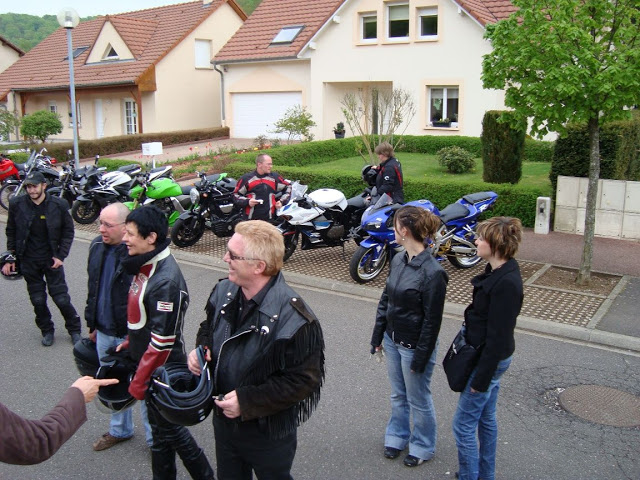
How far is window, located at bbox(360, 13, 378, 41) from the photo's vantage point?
81.1 feet

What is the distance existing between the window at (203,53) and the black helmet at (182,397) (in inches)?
1197

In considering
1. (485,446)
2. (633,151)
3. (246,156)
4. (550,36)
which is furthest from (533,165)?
(485,446)

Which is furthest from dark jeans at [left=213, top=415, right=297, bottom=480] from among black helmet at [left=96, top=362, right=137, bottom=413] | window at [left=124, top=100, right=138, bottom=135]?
window at [left=124, top=100, right=138, bottom=135]

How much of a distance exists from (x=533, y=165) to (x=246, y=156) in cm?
812

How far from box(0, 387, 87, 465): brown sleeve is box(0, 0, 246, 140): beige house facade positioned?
28.4m

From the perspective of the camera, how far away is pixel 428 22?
23.3 metres

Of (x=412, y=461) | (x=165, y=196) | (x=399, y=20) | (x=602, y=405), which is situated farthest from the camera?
(x=399, y=20)

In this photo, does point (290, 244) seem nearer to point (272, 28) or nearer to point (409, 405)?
point (409, 405)

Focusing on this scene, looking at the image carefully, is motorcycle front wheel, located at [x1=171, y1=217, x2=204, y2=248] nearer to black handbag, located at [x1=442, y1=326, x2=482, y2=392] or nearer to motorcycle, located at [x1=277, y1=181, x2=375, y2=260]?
motorcycle, located at [x1=277, y1=181, x2=375, y2=260]

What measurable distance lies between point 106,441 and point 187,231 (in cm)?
669

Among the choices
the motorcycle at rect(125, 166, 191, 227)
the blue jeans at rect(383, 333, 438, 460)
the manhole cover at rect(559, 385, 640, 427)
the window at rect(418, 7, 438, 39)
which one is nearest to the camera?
the blue jeans at rect(383, 333, 438, 460)

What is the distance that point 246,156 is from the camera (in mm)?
17266

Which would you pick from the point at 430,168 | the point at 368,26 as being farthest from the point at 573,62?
the point at 368,26

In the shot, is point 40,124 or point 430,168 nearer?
point 430,168
